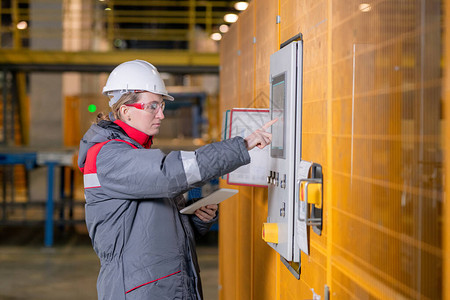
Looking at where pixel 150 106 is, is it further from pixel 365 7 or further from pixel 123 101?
pixel 365 7

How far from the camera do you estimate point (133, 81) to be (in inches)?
93.6

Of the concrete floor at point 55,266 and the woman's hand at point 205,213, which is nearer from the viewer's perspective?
the woman's hand at point 205,213

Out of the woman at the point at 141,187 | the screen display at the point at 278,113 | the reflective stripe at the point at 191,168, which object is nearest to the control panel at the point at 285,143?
the screen display at the point at 278,113

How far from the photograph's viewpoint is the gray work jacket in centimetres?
198

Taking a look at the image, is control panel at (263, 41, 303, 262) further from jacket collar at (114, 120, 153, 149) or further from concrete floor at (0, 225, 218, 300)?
concrete floor at (0, 225, 218, 300)

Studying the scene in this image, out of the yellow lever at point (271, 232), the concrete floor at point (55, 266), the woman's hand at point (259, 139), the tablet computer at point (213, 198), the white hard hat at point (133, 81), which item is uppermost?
the white hard hat at point (133, 81)

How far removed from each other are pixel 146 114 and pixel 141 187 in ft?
1.45

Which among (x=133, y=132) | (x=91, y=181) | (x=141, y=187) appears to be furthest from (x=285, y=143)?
(x=91, y=181)

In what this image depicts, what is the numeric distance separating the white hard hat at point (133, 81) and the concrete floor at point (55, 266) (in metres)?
3.83

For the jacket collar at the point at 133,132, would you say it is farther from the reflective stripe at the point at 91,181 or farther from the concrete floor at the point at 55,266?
the concrete floor at the point at 55,266

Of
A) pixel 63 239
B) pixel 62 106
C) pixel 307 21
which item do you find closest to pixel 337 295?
pixel 307 21

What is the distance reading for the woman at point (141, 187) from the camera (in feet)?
6.50

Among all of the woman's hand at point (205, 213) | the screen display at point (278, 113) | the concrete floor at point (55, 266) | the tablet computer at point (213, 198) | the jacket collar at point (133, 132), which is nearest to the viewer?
the screen display at point (278, 113)

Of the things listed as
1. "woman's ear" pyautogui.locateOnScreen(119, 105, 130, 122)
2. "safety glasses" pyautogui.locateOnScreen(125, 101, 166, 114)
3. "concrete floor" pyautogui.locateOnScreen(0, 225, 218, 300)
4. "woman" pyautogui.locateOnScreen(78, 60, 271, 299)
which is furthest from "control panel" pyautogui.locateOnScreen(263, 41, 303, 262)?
"concrete floor" pyautogui.locateOnScreen(0, 225, 218, 300)
